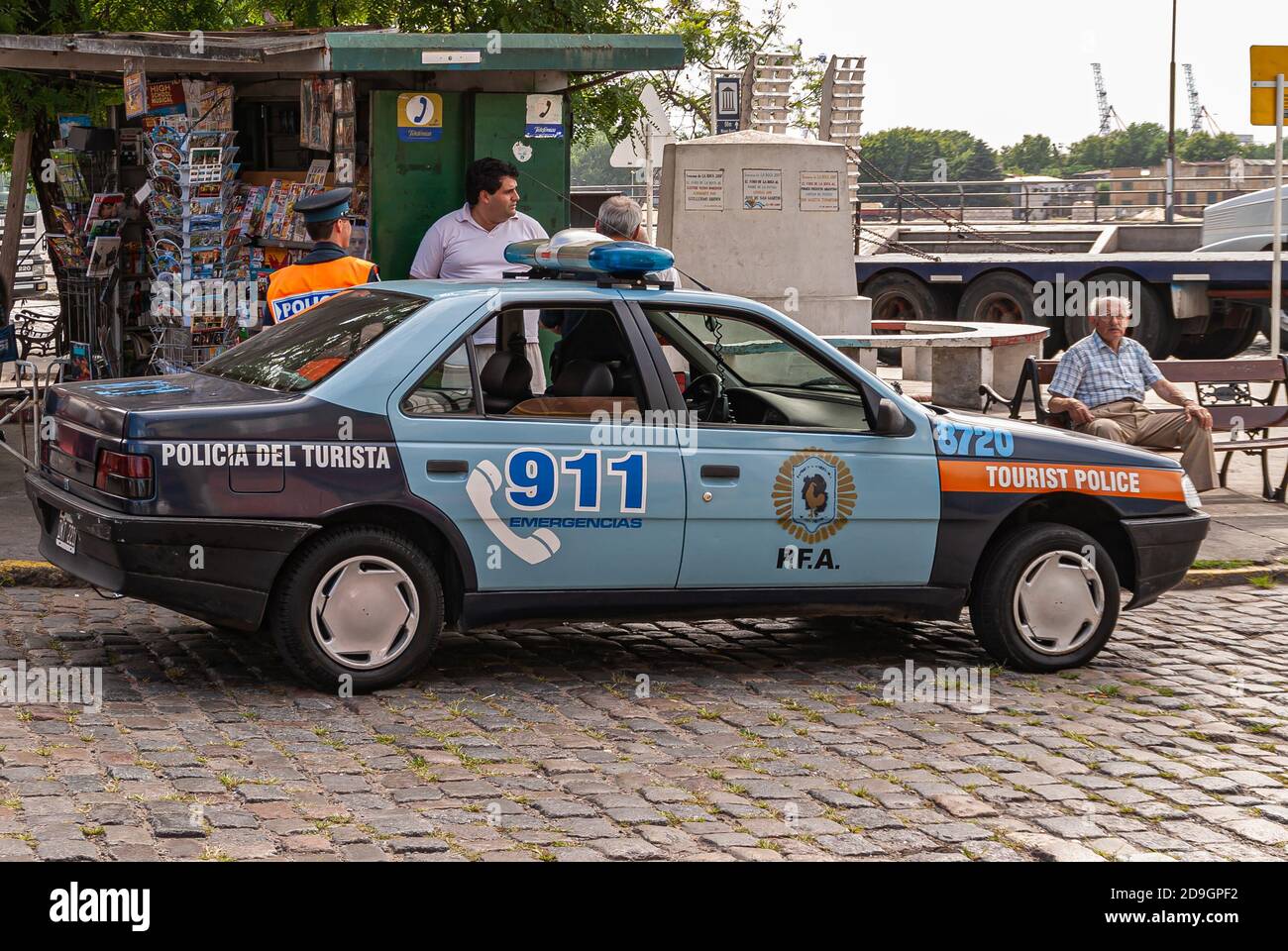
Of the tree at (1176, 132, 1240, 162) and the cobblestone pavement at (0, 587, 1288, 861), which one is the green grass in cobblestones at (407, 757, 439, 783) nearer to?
the cobblestone pavement at (0, 587, 1288, 861)

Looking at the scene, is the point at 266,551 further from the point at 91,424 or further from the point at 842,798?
the point at 842,798

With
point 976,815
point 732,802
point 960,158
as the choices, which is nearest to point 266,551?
point 732,802

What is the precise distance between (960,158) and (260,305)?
3699 inches

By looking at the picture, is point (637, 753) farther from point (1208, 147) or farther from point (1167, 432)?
point (1208, 147)

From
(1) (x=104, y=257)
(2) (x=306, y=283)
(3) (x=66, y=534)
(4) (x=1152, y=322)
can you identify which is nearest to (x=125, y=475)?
(3) (x=66, y=534)

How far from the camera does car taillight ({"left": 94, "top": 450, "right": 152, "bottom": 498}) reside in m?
6.03

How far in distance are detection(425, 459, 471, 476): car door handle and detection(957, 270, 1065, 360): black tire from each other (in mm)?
16373

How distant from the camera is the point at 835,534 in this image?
22.4ft

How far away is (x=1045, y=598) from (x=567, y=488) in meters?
2.19

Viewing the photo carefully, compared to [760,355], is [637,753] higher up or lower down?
lower down

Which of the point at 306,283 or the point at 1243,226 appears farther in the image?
the point at 1243,226

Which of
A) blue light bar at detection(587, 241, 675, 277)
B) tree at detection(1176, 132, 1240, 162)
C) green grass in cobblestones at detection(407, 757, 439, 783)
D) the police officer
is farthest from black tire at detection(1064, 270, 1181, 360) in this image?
tree at detection(1176, 132, 1240, 162)

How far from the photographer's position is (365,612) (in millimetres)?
6293

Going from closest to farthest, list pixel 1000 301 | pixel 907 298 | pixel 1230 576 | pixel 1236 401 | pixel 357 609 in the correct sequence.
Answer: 1. pixel 357 609
2. pixel 1230 576
3. pixel 1236 401
4. pixel 1000 301
5. pixel 907 298
